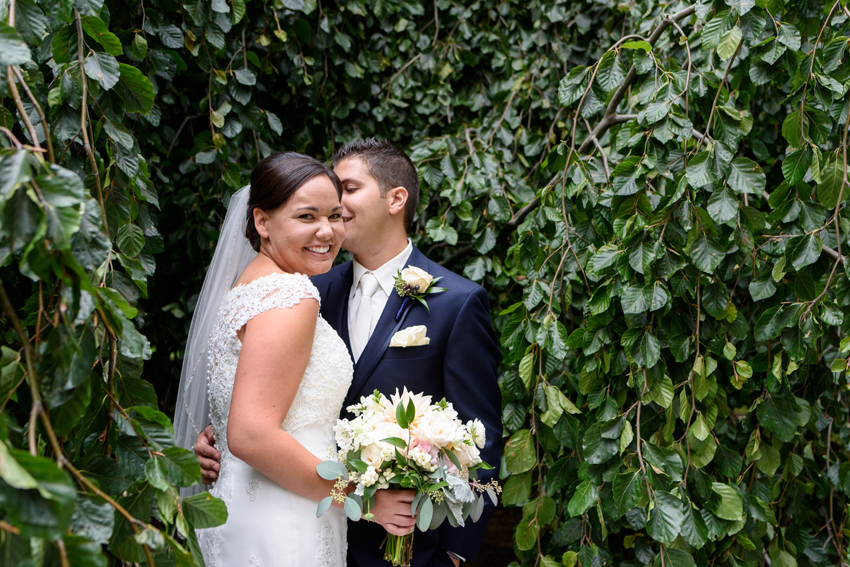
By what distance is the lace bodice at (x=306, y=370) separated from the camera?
4.51ft

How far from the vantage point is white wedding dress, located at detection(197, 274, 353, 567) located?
4.61ft

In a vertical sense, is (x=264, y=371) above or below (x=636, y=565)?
above

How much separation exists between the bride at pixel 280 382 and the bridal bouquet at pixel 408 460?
0.09 m

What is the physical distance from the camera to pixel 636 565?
183 cm

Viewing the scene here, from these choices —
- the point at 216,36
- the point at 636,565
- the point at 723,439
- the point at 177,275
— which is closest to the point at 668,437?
the point at 636,565

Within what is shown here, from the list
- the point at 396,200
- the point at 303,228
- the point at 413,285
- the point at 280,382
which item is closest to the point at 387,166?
the point at 396,200

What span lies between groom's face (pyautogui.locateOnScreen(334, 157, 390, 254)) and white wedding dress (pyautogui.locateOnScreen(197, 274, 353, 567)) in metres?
0.43

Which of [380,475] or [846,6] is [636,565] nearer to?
[380,475]

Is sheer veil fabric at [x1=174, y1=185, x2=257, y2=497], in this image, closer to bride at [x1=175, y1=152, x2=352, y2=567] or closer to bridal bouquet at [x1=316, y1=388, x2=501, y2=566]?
bride at [x1=175, y1=152, x2=352, y2=567]

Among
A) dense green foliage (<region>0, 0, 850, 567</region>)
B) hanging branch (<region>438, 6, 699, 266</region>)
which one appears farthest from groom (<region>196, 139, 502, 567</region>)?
hanging branch (<region>438, 6, 699, 266</region>)

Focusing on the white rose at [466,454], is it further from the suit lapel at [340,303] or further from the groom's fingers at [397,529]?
the suit lapel at [340,303]

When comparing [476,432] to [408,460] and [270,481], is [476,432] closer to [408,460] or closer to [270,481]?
[408,460]

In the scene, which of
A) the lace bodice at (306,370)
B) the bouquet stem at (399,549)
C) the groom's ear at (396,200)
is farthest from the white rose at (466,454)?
the groom's ear at (396,200)

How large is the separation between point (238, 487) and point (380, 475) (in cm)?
37
